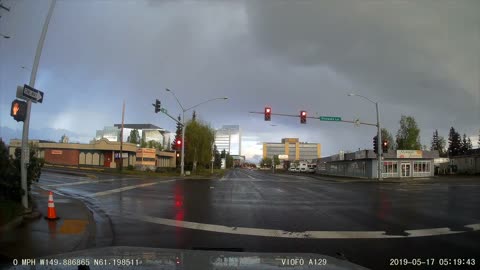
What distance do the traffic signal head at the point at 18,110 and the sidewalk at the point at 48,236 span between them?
3.03 metres

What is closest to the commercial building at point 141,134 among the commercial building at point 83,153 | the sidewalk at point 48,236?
the commercial building at point 83,153

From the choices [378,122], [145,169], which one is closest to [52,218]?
[378,122]

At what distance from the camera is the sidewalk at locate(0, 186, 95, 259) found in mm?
7102

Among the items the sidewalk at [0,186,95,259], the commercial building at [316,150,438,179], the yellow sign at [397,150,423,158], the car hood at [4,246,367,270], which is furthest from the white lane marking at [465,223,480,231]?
the yellow sign at [397,150,423,158]

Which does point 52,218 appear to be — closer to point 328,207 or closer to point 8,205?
point 8,205

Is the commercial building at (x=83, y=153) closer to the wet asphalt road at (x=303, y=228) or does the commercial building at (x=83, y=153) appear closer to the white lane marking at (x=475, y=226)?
the wet asphalt road at (x=303, y=228)

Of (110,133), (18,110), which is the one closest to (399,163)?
(18,110)

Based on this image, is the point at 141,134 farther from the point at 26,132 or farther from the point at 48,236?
the point at 48,236

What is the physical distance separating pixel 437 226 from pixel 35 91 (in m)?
12.7

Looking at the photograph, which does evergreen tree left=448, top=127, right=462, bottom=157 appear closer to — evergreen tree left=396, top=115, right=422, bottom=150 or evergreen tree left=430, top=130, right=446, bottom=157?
evergreen tree left=430, top=130, right=446, bottom=157

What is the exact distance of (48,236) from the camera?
8.50 m

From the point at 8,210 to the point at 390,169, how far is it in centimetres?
5641

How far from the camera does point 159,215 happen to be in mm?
12516

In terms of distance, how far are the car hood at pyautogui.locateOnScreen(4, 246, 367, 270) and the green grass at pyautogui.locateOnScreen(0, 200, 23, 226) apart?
5661 millimetres
